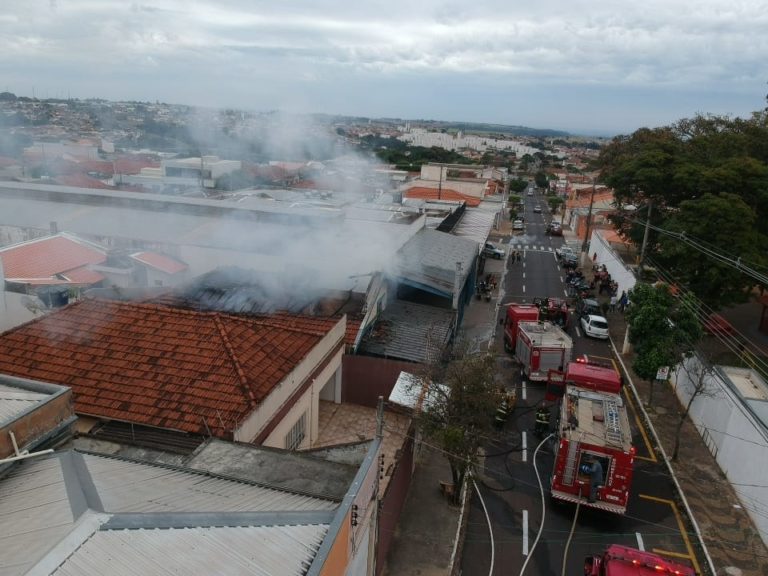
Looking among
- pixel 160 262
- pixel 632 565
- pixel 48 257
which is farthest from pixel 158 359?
pixel 48 257

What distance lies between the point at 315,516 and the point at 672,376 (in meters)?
14.8

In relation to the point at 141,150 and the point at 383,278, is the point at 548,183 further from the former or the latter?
the point at 383,278

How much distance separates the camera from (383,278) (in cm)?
1622

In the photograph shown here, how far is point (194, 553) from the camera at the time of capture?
15.6 feet

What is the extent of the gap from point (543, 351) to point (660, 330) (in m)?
3.07

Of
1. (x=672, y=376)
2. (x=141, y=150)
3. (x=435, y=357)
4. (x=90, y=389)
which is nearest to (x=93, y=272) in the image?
(x=90, y=389)

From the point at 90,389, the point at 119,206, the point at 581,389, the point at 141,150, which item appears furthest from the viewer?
the point at 141,150

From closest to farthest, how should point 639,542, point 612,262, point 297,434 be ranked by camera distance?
1. point 639,542
2. point 297,434
3. point 612,262

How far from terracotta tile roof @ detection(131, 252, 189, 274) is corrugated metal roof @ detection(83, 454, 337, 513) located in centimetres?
1090

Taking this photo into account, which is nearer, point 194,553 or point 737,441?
point 194,553

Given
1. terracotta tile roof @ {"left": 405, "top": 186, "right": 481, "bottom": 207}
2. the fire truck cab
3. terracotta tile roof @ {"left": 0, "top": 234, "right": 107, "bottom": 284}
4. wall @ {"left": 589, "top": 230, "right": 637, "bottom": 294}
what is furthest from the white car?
terracotta tile roof @ {"left": 405, "top": 186, "right": 481, "bottom": 207}

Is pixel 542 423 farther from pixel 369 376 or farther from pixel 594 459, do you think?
pixel 369 376

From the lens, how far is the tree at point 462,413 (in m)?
10.4

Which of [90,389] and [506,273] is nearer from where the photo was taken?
[90,389]
